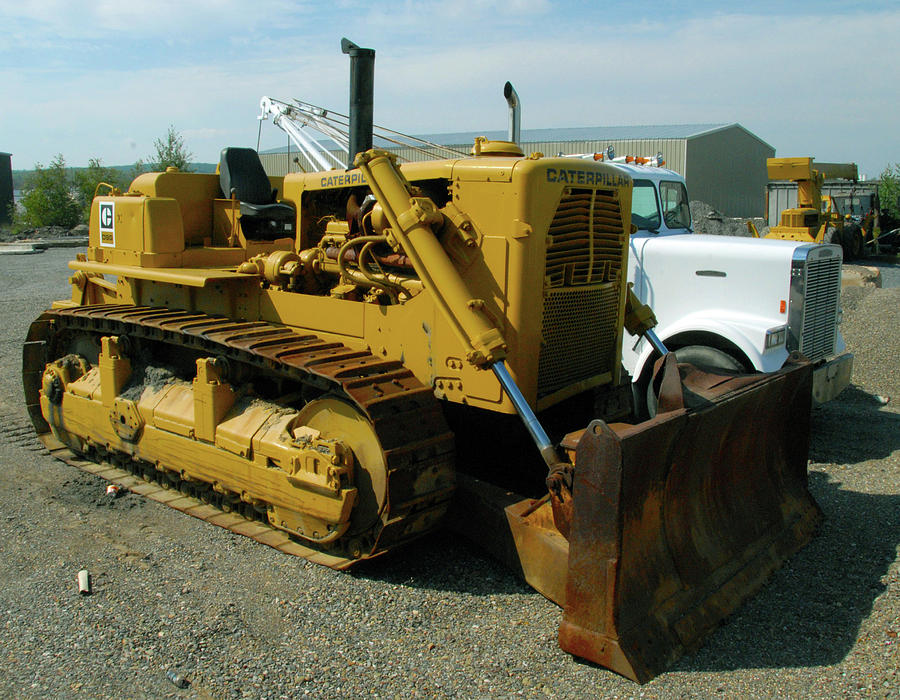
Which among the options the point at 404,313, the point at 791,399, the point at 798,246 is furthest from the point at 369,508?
the point at 798,246

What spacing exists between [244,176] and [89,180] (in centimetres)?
3793

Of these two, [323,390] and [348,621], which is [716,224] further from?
[348,621]

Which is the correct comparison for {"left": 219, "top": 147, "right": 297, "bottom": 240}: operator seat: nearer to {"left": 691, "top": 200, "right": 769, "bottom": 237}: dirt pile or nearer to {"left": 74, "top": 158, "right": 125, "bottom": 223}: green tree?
{"left": 691, "top": 200, "right": 769, "bottom": 237}: dirt pile

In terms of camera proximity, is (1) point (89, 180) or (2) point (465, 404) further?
(1) point (89, 180)

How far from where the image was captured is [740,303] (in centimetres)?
721

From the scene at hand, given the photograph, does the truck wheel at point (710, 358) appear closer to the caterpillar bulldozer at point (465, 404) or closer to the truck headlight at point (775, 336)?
the truck headlight at point (775, 336)

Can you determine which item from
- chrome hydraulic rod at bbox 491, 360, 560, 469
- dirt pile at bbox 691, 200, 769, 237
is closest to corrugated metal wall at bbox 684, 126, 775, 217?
dirt pile at bbox 691, 200, 769, 237

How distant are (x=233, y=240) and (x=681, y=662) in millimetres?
4967

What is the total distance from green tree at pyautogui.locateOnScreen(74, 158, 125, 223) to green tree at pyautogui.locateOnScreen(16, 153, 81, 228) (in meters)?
0.47

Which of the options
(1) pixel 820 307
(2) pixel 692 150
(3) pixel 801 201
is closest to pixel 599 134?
(2) pixel 692 150

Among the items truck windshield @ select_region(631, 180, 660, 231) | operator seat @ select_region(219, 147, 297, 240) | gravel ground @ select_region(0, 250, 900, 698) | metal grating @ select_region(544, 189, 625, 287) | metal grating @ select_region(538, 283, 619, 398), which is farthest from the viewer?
truck windshield @ select_region(631, 180, 660, 231)

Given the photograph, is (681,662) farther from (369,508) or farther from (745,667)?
(369,508)

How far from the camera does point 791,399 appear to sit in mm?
5371

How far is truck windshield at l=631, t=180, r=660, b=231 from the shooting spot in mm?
8180
